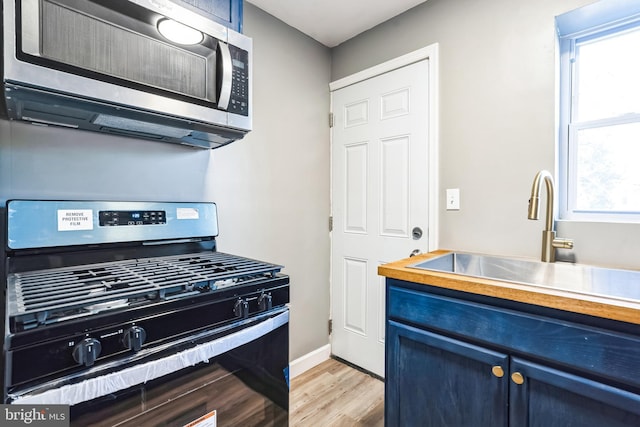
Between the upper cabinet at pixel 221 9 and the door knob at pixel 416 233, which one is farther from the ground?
the upper cabinet at pixel 221 9

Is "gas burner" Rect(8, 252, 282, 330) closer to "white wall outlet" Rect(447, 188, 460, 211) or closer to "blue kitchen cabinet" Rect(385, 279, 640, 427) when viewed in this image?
"blue kitchen cabinet" Rect(385, 279, 640, 427)

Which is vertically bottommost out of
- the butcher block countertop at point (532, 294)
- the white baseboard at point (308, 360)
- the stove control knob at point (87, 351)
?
the white baseboard at point (308, 360)

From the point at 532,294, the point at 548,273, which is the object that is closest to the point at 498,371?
the point at 532,294

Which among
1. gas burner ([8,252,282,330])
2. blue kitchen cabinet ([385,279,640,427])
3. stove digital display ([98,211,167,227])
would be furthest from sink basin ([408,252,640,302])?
stove digital display ([98,211,167,227])

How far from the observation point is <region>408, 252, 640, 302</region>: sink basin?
4.11 ft

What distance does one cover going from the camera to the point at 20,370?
656 mm

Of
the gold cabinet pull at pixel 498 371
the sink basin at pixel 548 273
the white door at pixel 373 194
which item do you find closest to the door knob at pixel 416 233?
the white door at pixel 373 194

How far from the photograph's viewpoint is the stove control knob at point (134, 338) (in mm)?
792

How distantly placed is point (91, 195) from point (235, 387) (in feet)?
3.22

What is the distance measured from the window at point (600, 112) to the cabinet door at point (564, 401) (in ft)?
2.95

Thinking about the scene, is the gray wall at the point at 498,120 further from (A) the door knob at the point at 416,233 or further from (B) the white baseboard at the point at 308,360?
(B) the white baseboard at the point at 308,360

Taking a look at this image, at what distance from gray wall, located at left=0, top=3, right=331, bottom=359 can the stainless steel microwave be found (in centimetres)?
11

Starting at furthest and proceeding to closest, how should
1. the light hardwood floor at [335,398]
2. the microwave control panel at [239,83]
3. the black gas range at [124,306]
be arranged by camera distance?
the light hardwood floor at [335,398]
the microwave control panel at [239,83]
the black gas range at [124,306]

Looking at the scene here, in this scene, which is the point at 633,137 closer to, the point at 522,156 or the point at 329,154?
the point at 522,156
